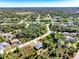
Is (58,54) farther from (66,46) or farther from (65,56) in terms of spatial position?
(66,46)

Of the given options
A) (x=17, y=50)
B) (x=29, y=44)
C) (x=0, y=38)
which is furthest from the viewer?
(x=0, y=38)

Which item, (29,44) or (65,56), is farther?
(29,44)

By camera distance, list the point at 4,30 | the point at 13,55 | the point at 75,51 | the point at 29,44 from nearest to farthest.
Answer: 1. the point at 13,55
2. the point at 75,51
3. the point at 29,44
4. the point at 4,30

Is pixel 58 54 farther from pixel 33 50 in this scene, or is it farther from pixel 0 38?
pixel 0 38

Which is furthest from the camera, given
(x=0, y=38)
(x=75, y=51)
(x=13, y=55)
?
(x=0, y=38)

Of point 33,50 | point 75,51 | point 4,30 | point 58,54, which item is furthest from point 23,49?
point 4,30

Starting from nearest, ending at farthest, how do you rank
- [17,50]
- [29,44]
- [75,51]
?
[17,50]
[75,51]
[29,44]

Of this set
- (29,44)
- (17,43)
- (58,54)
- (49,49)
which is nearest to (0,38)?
(17,43)

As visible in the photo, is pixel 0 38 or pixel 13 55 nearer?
pixel 13 55

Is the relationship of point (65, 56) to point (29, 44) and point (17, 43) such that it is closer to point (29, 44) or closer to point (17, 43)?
point (29, 44)
